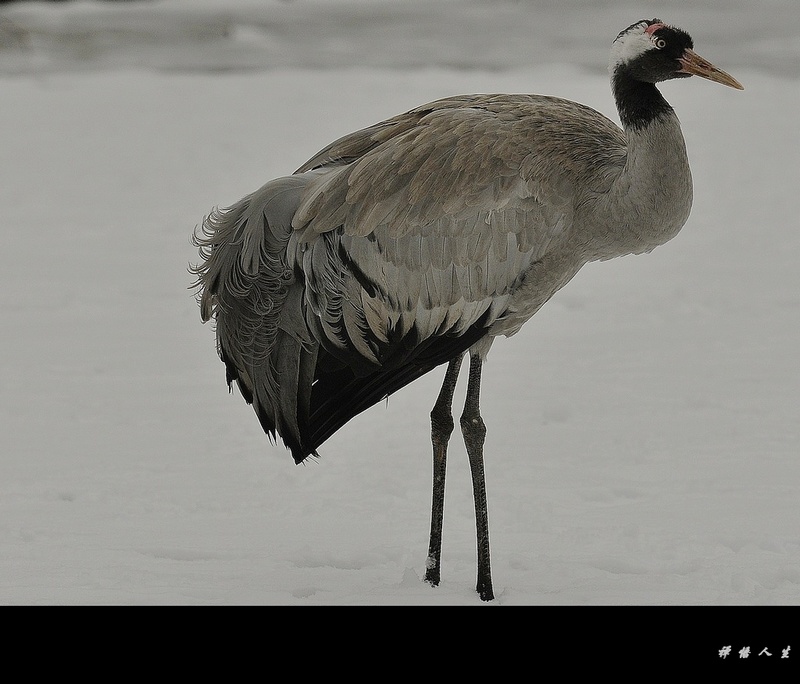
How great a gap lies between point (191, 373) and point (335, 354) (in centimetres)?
317

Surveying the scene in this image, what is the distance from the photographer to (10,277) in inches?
358

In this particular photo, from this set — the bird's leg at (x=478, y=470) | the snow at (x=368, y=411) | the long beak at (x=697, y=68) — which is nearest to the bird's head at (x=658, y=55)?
the long beak at (x=697, y=68)

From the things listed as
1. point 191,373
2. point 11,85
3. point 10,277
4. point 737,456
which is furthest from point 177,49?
point 737,456

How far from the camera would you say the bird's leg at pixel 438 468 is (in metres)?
4.80

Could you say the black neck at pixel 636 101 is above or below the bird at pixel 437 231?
above

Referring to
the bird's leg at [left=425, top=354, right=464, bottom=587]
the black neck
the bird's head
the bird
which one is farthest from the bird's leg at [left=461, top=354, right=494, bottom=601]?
the bird's head

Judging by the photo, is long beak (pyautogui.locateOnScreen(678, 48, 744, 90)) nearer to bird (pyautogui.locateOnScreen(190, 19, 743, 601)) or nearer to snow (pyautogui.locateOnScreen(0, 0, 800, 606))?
bird (pyautogui.locateOnScreen(190, 19, 743, 601))

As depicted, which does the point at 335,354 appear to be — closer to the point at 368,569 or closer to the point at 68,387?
the point at 368,569

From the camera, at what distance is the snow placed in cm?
489

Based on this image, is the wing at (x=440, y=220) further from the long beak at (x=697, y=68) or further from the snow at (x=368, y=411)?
the snow at (x=368, y=411)

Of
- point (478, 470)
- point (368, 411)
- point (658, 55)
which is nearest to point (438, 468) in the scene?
point (478, 470)

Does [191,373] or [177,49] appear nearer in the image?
[191,373]

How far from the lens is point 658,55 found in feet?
14.2

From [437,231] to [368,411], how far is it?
262cm
